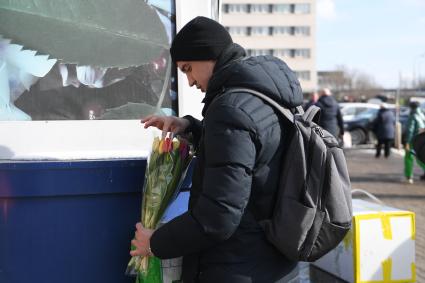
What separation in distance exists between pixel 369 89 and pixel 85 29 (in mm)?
102113

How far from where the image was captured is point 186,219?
1.94m

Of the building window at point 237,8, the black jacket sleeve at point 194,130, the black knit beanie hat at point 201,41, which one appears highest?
the building window at point 237,8

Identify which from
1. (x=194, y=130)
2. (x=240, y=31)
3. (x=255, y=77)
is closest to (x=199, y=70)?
(x=255, y=77)

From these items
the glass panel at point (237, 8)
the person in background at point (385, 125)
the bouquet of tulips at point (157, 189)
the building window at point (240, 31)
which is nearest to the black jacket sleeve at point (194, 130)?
the bouquet of tulips at point (157, 189)

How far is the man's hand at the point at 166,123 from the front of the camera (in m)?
2.40

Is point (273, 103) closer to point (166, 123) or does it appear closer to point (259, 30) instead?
point (166, 123)

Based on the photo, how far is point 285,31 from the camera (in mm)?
87312

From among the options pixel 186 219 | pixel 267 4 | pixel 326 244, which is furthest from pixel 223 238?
pixel 267 4

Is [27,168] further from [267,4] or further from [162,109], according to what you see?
[267,4]

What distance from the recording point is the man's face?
7.04ft

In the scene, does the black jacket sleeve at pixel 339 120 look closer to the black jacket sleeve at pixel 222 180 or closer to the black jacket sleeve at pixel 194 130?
the black jacket sleeve at pixel 194 130

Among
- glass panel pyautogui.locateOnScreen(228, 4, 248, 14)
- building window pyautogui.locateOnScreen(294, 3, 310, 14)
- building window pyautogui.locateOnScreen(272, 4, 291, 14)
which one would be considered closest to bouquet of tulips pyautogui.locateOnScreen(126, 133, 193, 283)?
glass panel pyautogui.locateOnScreen(228, 4, 248, 14)

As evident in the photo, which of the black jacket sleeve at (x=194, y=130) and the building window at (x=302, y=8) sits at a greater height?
the building window at (x=302, y=8)

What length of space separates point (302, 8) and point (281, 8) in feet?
9.84
